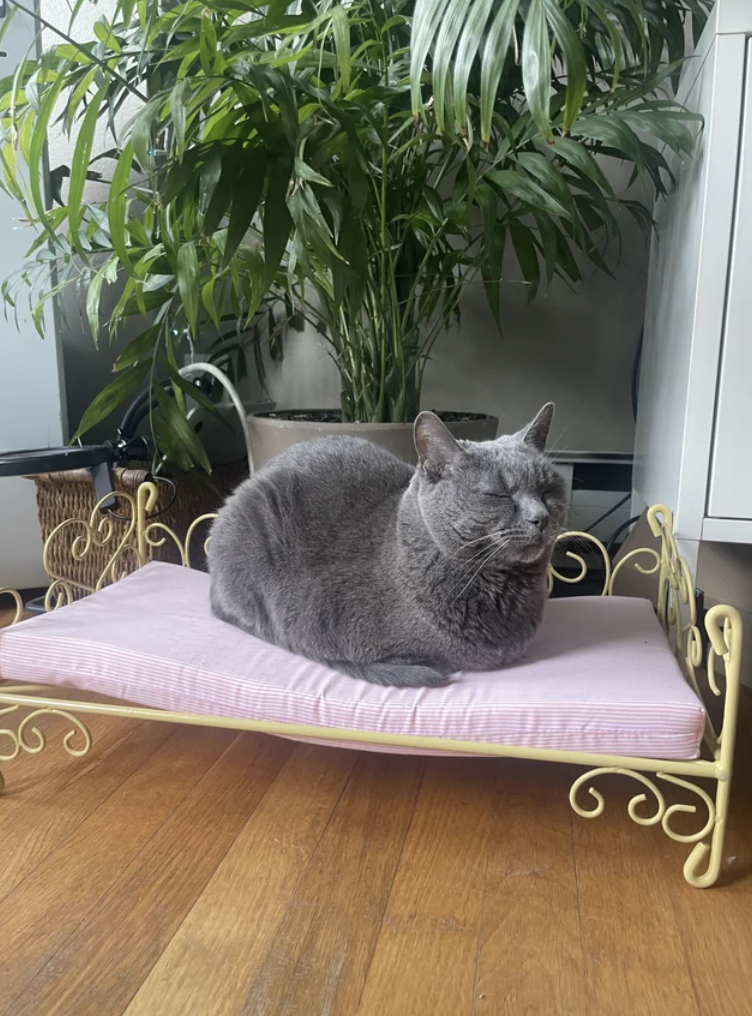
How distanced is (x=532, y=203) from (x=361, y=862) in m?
0.89

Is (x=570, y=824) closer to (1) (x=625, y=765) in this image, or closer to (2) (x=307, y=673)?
(1) (x=625, y=765)

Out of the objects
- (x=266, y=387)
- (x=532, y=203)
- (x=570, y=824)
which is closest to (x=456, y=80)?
(x=532, y=203)

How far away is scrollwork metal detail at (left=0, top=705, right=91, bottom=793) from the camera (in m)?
0.88

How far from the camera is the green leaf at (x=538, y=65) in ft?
2.41

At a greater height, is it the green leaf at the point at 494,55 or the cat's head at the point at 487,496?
the green leaf at the point at 494,55

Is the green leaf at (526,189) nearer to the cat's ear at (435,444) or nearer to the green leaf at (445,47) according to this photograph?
the green leaf at (445,47)

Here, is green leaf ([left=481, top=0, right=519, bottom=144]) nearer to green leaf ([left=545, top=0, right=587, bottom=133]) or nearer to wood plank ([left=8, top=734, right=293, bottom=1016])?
green leaf ([left=545, top=0, right=587, bottom=133])

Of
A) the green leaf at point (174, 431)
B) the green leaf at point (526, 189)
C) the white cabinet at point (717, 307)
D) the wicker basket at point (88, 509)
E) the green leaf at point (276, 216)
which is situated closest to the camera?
the white cabinet at point (717, 307)

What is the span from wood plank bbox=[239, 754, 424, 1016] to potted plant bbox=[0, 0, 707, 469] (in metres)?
0.55

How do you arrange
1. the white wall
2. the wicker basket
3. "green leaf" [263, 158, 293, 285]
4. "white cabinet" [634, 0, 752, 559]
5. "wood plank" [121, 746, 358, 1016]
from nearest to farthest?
"wood plank" [121, 746, 358, 1016] → "white cabinet" [634, 0, 752, 559] → "green leaf" [263, 158, 293, 285] → the wicker basket → the white wall

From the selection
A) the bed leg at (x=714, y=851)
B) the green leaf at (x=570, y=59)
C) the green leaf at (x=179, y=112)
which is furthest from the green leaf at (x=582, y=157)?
the bed leg at (x=714, y=851)

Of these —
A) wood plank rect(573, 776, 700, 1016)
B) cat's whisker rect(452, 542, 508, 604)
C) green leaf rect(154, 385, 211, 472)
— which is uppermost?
green leaf rect(154, 385, 211, 472)

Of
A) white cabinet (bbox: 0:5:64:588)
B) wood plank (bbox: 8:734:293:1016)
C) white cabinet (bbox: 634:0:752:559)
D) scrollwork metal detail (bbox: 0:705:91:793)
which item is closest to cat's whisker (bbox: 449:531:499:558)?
white cabinet (bbox: 634:0:752:559)

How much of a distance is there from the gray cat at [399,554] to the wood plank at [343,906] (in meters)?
0.16
